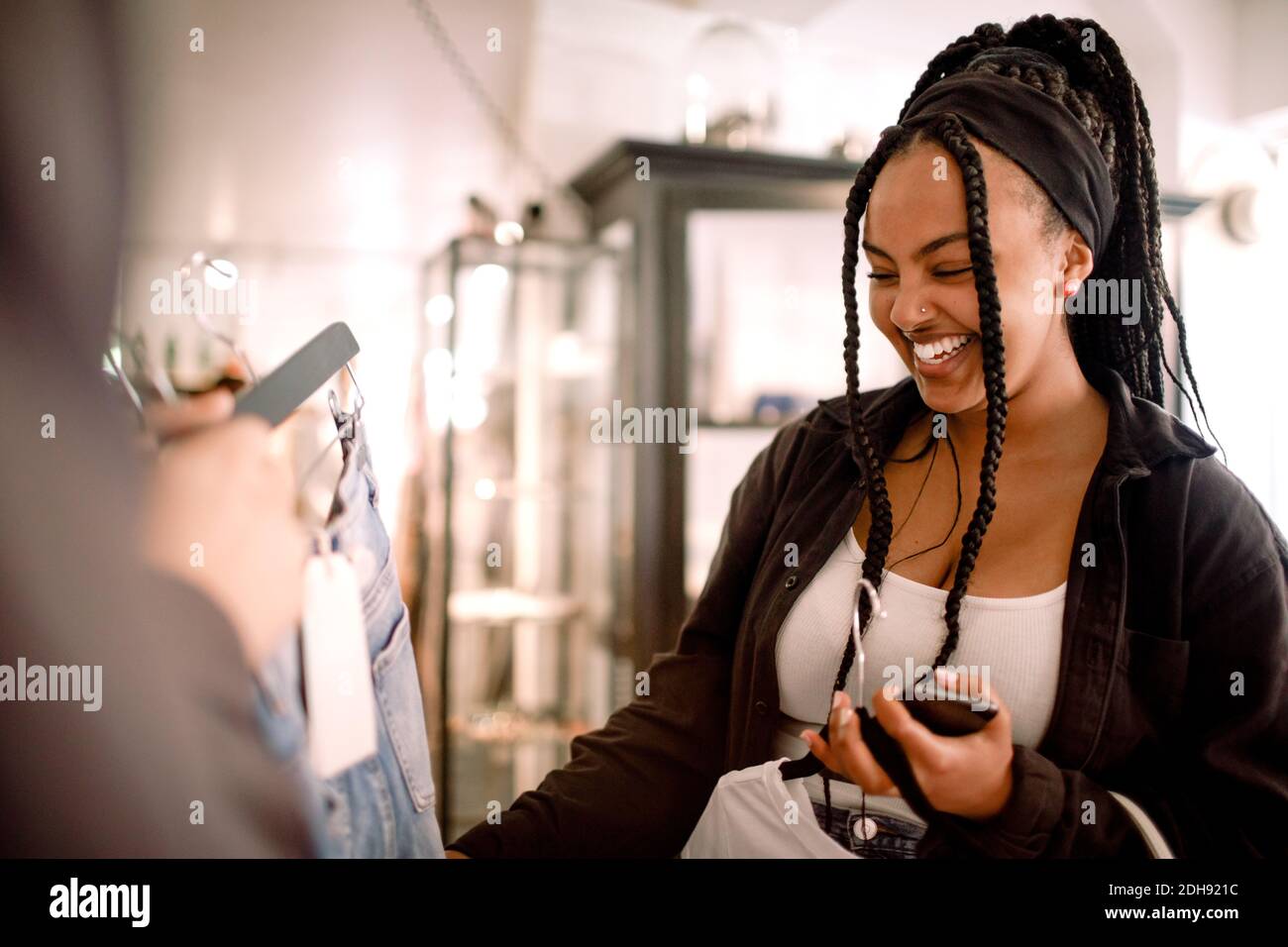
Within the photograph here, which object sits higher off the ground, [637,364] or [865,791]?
[637,364]

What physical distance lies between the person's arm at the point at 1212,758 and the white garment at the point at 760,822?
0.13 meters

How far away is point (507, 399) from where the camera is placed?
2.38 m

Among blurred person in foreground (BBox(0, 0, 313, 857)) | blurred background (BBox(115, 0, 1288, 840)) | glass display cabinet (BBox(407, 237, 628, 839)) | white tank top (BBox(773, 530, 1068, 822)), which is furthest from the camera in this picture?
glass display cabinet (BBox(407, 237, 628, 839))

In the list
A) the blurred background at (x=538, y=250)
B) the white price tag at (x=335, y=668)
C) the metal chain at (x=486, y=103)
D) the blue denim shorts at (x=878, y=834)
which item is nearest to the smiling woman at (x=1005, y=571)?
the blue denim shorts at (x=878, y=834)

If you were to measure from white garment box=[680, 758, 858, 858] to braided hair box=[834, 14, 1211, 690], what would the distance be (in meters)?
0.12

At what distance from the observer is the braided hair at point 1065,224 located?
2.84 ft

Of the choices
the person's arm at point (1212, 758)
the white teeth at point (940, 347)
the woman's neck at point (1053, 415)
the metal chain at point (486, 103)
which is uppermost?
the metal chain at point (486, 103)

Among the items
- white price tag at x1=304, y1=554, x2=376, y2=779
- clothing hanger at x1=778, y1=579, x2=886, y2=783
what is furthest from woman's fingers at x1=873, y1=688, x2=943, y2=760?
white price tag at x1=304, y1=554, x2=376, y2=779

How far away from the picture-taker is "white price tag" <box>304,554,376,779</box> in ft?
2.52

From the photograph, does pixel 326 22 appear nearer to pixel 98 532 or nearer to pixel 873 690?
pixel 98 532

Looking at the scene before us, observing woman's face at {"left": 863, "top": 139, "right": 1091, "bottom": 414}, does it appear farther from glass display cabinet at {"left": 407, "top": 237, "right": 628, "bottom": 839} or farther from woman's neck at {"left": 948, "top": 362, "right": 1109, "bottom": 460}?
glass display cabinet at {"left": 407, "top": 237, "right": 628, "bottom": 839}

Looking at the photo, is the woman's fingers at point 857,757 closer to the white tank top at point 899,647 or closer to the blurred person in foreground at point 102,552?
the white tank top at point 899,647
